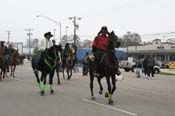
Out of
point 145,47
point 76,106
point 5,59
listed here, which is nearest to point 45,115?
point 76,106

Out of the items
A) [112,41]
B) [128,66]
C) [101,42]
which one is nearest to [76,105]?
[112,41]

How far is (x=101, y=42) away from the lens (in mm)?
14586

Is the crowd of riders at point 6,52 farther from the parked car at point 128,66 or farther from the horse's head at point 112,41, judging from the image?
the parked car at point 128,66

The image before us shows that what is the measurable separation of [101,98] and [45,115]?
430cm

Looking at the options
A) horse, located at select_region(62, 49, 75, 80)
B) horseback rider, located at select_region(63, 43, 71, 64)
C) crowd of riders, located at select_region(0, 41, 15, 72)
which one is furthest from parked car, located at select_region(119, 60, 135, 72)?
crowd of riders, located at select_region(0, 41, 15, 72)

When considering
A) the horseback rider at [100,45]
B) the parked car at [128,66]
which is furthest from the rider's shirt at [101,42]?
the parked car at [128,66]

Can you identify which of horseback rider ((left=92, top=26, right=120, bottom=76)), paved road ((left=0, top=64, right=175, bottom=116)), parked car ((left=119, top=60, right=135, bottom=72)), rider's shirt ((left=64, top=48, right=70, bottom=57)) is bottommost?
A: parked car ((left=119, top=60, right=135, bottom=72))

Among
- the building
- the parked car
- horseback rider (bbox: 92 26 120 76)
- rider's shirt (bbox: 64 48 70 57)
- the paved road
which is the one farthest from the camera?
the building

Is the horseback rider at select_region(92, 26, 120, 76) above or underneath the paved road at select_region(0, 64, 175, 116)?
above

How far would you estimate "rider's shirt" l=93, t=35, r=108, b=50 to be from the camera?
14462 mm

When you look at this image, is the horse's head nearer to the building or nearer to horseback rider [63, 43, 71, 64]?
horseback rider [63, 43, 71, 64]

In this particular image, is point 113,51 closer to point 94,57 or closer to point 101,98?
point 94,57

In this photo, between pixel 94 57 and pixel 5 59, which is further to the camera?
pixel 5 59

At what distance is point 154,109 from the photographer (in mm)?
12508
